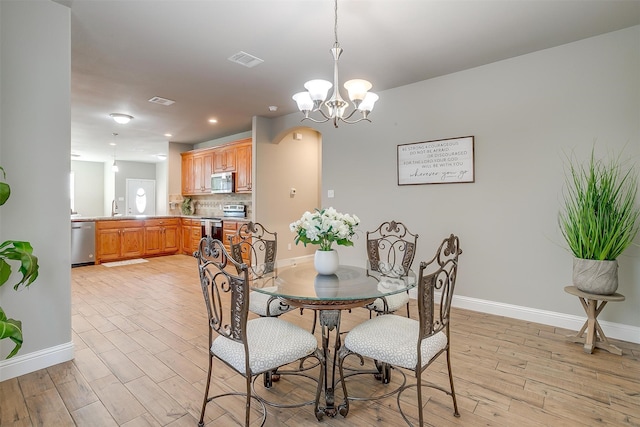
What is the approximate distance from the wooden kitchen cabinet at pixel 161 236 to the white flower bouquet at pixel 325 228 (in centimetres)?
593

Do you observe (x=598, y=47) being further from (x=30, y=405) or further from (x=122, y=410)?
(x=30, y=405)

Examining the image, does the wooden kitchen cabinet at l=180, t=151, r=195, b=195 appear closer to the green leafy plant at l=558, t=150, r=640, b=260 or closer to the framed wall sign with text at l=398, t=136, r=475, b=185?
the framed wall sign with text at l=398, t=136, r=475, b=185

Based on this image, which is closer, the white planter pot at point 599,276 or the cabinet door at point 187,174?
the white planter pot at point 599,276

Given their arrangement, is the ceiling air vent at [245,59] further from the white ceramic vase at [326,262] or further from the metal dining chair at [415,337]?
the metal dining chair at [415,337]

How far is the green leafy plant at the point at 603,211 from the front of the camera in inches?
99.8

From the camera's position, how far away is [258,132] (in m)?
5.56

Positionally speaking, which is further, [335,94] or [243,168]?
[243,168]

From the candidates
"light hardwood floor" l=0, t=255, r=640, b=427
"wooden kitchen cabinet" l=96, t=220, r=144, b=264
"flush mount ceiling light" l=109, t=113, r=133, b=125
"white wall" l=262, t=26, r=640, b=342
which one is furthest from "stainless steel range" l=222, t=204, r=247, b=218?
"light hardwood floor" l=0, t=255, r=640, b=427

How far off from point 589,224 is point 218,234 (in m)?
5.69

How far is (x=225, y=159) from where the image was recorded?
6.78 m

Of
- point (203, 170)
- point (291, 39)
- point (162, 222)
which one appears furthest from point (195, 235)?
point (291, 39)

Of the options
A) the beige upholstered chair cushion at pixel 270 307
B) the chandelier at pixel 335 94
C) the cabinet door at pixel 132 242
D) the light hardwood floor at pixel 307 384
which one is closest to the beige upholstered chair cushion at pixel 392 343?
the light hardwood floor at pixel 307 384

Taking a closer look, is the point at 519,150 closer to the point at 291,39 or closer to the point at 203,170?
the point at 291,39

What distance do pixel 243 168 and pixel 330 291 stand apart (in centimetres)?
495
